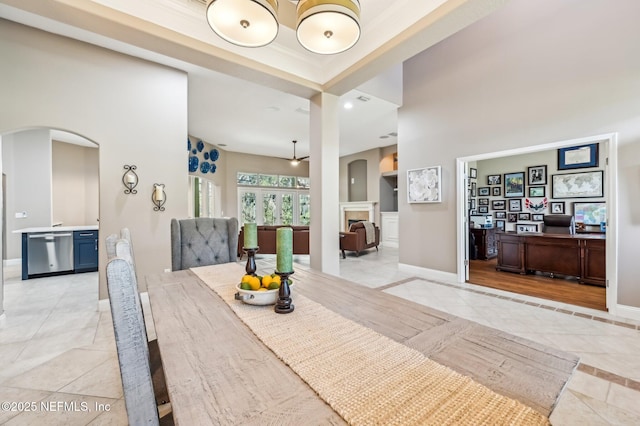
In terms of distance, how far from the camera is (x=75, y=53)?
3.13 metres

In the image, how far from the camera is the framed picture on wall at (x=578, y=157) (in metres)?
5.22

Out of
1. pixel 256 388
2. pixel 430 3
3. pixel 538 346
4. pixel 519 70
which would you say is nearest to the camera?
pixel 256 388

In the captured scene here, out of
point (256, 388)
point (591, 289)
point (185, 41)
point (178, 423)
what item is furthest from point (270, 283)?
point (591, 289)

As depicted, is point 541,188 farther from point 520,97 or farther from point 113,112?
point 113,112

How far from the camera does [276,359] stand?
33.8 inches

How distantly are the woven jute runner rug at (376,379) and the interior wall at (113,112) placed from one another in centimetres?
308

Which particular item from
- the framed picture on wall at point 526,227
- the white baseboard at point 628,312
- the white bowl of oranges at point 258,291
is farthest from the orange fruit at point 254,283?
the framed picture on wall at point 526,227

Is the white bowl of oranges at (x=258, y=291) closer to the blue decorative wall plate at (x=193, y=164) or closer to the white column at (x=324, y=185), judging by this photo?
the white column at (x=324, y=185)

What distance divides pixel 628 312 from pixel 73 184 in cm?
1062

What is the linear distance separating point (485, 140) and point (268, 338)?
435 centimetres

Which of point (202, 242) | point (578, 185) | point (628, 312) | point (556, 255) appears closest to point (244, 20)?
point (202, 242)

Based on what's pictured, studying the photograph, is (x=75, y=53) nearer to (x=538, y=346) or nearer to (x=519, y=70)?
(x=538, y=346)

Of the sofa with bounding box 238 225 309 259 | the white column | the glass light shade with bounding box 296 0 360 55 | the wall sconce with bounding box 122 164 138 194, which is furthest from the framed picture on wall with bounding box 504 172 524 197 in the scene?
the wall sconce with bounding box 122 164 138 194

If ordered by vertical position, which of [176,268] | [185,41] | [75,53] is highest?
[75,53]
